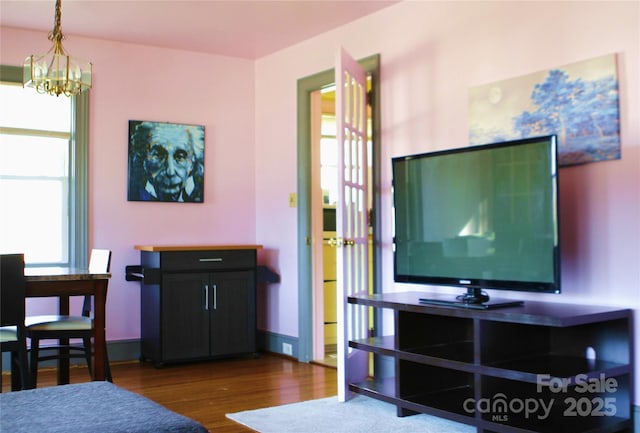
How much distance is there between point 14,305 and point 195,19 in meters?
2.39

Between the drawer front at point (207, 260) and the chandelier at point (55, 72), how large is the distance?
1680mm

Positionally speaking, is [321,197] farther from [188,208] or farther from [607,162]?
[607,162]

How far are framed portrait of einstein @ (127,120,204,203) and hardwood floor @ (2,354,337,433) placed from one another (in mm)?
1335

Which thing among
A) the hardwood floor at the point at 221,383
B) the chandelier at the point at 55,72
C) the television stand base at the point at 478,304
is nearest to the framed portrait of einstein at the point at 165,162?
the hardwood floor at the point at 221,383

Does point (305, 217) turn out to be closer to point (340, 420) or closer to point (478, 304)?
point (340, 420)

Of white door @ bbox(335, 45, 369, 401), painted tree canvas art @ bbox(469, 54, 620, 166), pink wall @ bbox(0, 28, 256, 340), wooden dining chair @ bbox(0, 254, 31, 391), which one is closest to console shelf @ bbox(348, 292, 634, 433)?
white door @ bbox(335, 45, 369, 401)

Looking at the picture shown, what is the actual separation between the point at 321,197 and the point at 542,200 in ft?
8.08

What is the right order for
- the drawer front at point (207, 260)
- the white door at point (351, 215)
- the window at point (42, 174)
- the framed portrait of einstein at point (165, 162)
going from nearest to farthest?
the white door at point (351, 215)
the window at point (42, 174)
the drawer front at point (207, 260)
the framed portrait of einstein at point (165, 162)

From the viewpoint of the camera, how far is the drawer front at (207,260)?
5.14 m

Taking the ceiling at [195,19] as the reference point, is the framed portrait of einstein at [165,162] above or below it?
below

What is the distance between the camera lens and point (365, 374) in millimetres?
4336

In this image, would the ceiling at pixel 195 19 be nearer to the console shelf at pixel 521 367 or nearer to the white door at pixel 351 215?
the white door at pixel 351 215

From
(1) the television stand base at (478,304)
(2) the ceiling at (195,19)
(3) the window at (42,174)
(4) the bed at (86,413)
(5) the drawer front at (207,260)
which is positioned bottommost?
(4) the bed at (86,413)

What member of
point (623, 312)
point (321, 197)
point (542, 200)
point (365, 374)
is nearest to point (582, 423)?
point (623, 312)
